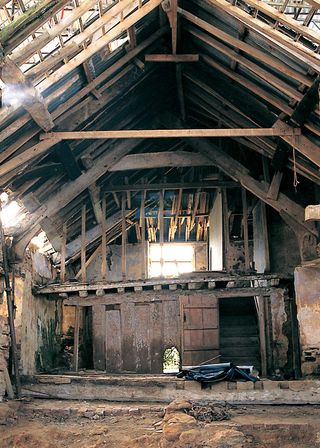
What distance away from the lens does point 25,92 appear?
690cm

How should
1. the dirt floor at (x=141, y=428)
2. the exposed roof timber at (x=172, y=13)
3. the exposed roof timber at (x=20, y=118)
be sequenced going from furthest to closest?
the exposed roof timber at (x=172, y=13) → the exposed roof timber at (x=20, y=118) → the dirt floor at (x=141, y=428)

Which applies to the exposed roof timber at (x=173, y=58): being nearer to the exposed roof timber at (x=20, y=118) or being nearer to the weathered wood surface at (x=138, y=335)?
the exposed roof timber at (x=20, y=118)

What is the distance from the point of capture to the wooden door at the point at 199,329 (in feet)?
38.3

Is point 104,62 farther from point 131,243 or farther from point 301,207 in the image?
point 131,243

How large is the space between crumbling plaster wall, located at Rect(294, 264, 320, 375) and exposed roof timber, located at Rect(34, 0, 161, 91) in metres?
5.98

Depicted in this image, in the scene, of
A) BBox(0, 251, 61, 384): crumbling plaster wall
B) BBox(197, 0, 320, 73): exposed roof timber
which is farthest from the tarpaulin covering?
BBox(197, 0, 320, 73): exposed roof timber

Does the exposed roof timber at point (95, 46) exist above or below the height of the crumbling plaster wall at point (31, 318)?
above

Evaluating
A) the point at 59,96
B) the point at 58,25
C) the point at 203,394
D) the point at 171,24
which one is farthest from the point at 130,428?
the point at 171,24

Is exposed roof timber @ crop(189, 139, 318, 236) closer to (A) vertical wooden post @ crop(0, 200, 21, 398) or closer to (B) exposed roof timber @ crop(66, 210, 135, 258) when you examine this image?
(B) exposed roof timber @ crop(66, 210, 135, 258)

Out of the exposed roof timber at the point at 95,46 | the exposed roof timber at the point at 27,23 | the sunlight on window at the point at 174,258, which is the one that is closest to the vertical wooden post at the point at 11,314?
the exposed roof timber at the point at 95,46

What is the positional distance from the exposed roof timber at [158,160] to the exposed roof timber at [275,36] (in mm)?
5087

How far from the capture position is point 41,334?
1196 cm

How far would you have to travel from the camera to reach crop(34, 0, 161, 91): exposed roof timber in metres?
7.19

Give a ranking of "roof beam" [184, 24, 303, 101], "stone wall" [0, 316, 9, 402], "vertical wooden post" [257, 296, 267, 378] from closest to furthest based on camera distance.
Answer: "roof beam" [184, 24, 303, 101] → "stone wall" [0, 316, 9, 402] → "vertical wooden post" [257, 296, 267, 378]
